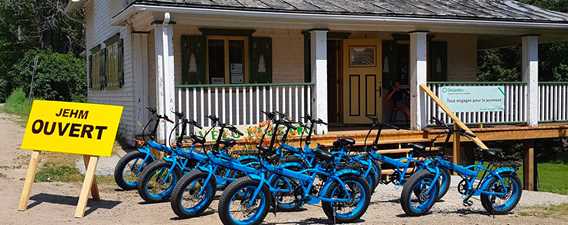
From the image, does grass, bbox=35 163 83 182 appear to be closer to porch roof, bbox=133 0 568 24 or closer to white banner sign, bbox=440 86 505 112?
porch roof, bbox=133 0 568 24

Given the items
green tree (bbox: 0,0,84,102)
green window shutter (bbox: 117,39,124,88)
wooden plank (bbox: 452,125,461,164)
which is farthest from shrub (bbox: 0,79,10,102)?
wooden plank (bbox: 452,125,461,164)

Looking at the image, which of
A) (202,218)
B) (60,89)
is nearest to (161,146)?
(202,218)

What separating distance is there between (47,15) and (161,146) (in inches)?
1397

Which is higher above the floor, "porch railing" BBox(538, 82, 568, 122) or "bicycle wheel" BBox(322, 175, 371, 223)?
"porch railing" BBox(538, 82, 568, 122)

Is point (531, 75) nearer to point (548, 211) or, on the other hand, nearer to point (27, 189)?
point (548, 211)

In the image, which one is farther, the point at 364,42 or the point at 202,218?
the point at 364,42

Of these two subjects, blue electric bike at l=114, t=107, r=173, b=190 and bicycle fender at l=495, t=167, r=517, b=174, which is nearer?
bicycle fender at l=495, t=167, r=517, b=174

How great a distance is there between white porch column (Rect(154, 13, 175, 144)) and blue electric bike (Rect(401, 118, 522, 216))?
16.2 ft

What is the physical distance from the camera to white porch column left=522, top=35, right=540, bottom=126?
47.2ft

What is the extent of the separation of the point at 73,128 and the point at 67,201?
3.78 feet

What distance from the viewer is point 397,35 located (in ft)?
51.5

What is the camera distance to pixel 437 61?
16.3 m

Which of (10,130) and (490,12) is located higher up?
(490,12)

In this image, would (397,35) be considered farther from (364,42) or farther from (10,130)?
(10,130)
